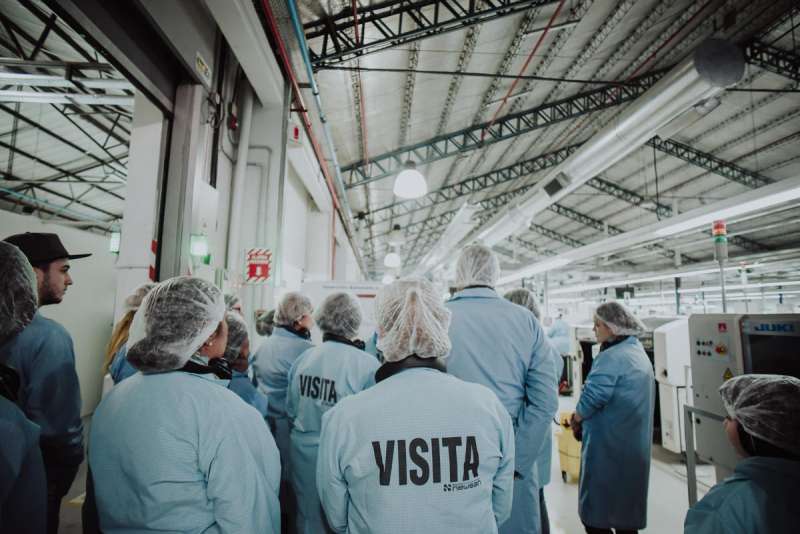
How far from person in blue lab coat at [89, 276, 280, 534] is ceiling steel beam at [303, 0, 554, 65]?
3.27m

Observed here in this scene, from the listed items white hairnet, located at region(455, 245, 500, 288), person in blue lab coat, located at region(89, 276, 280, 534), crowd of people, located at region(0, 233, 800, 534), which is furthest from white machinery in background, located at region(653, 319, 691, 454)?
person in blue lab coat, located at region(89, 276, 280, 534)

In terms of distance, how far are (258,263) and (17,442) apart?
2896mm

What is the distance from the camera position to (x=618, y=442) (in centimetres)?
248

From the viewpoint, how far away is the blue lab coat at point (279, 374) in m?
2.66

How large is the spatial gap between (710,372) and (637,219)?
35.2 ft

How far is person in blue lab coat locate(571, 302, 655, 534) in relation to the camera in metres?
2.46

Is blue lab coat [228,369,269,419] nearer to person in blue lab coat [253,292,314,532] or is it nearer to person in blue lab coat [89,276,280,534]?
person in blue lab coat [253,292,314,532]

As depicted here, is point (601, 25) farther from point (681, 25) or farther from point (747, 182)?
point (747, 182)

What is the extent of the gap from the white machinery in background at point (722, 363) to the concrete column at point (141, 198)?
3.79 m

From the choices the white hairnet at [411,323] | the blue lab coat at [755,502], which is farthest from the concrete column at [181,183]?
the blue lab coat at [755,502]

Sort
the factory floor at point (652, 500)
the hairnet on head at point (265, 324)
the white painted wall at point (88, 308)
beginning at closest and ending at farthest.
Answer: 1. the factory floor at point (652, 500)
2. the hairnet on head at point (265, 324)
3. the white painted wall at point (88, 308)

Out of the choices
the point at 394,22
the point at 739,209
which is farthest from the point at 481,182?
the point at 394,22

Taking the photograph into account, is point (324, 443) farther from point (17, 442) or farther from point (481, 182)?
point (481, 182)

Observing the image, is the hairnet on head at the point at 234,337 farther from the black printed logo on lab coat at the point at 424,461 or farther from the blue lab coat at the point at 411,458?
the black printed logo on lab coat at the point at 424,461
